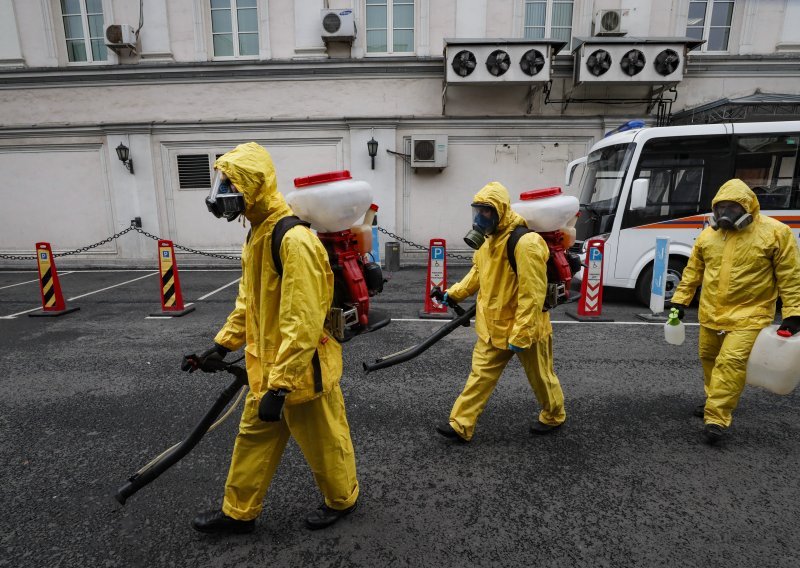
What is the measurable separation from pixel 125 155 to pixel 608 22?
535 inches

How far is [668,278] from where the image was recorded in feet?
25.5

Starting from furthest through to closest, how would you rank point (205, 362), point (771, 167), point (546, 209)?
1. point (771, 167)
2. point (546, 209)
3. point (205, 362)

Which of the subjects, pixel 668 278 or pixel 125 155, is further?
pixel 125 155

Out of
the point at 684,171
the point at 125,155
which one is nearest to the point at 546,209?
the point at 684,171

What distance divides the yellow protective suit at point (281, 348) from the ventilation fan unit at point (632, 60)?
11818 mm

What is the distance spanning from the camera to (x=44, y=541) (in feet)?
8.15

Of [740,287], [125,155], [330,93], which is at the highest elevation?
[330,93]

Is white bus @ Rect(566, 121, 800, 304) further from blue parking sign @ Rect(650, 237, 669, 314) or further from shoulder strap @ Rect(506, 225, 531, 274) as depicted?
shoulder strap @ Rect(506, 225, 531, 274)

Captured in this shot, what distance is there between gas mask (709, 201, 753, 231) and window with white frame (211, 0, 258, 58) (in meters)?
12.8

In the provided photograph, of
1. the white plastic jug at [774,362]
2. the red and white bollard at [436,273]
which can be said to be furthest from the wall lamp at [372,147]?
the white plastic jug at [774,362]

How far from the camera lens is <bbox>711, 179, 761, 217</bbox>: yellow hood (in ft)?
11.0

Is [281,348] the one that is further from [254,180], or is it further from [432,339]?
[432,339]

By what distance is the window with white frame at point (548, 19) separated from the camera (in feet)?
40.1

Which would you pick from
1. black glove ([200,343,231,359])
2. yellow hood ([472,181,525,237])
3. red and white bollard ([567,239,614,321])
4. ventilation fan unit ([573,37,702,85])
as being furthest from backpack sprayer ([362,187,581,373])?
ventilation fan unit ([573,37,702,85])
